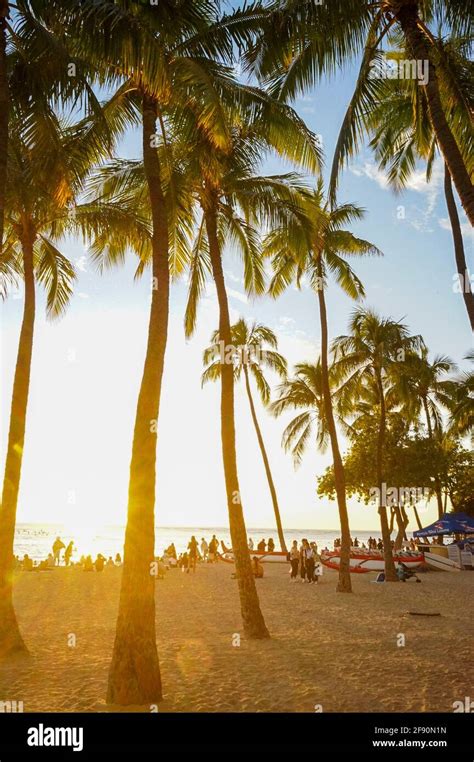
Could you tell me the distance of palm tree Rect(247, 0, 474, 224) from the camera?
945 cm

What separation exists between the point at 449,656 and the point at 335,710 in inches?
154

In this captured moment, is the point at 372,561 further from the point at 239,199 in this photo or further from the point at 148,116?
the point at 148,116

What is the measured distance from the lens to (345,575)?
2091 cm

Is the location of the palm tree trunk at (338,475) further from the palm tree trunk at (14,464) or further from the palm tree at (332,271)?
the palm tree trunk at (14,464)

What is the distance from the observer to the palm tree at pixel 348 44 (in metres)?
9.45

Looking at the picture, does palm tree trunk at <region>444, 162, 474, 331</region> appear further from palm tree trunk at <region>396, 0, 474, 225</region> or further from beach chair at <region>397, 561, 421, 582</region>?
beach chair at <region>397, 561, 421, 582</region>

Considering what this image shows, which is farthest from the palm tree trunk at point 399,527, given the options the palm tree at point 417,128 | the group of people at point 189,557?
the palm tree at point 417,128

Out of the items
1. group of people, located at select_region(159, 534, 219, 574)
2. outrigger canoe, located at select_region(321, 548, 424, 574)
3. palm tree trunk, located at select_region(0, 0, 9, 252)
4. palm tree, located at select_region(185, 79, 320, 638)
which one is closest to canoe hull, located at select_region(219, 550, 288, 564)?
group of people, located at select_region(159, 534, 219, 574)

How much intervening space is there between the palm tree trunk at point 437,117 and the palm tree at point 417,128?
1.02m

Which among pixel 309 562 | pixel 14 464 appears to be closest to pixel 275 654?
pixel 14 464

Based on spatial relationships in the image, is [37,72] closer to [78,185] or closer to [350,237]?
[78,185]

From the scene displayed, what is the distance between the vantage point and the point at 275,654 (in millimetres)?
10547
